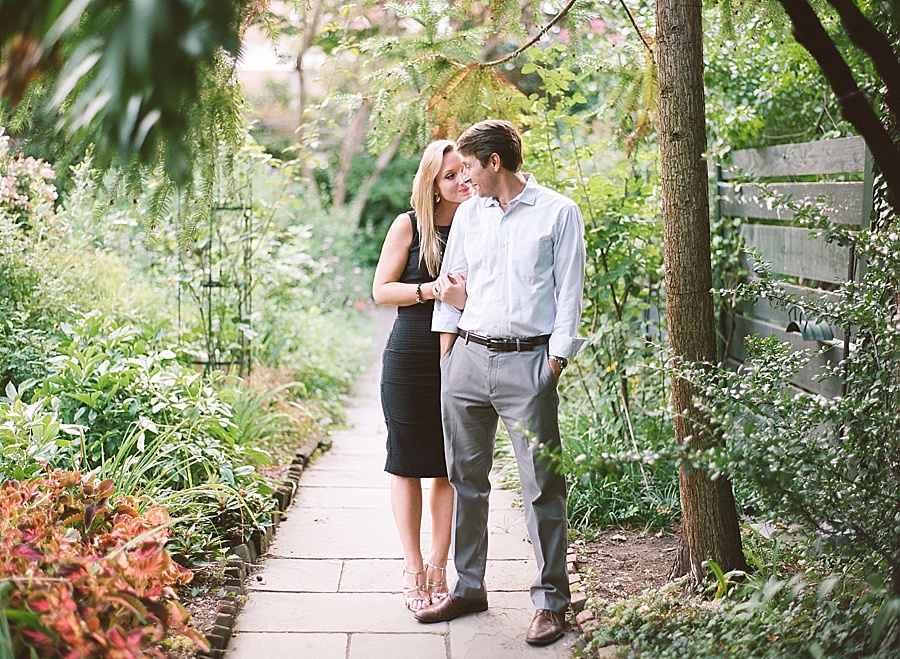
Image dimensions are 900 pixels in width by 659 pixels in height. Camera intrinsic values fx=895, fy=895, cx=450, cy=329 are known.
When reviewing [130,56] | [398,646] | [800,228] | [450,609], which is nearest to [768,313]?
[800,228]

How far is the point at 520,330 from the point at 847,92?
128 cm

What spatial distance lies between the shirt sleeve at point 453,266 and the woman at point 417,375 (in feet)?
0.37

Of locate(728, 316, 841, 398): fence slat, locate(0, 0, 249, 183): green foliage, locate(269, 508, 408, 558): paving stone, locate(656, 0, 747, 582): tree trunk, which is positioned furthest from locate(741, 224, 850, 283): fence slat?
locate(0, 0, 249, 183): green foliage

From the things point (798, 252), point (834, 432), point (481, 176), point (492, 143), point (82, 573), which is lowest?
point (82, 573)

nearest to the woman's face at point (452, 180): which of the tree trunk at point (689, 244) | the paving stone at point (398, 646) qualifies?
the tree trunk at point (689, 244)

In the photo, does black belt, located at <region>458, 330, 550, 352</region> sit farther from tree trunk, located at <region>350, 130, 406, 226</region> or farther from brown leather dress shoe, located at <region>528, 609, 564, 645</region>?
tree trunk, located at <region>350, 130, 406, 226</region>

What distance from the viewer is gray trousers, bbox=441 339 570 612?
3.06m

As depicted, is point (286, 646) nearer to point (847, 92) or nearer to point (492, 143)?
point (492, 143)

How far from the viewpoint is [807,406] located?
2.74 m

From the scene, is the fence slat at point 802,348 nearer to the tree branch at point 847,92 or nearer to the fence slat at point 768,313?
the fence slat at point 768,313

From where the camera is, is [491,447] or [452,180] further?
[452,180]

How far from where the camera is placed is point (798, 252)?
4.26 metres

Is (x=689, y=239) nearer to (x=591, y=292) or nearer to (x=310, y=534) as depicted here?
(x=591, y=292)

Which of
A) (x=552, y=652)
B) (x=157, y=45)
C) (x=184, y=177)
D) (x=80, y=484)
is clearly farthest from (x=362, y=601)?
(x=157, y=45)
